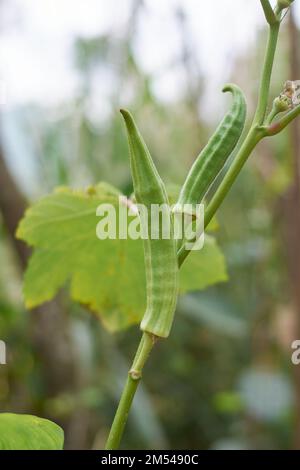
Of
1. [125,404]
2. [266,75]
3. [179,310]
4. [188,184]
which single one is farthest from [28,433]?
[179,310]

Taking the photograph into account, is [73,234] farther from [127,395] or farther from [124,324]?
[127,395]

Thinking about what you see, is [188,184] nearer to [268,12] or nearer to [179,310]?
[268,12]

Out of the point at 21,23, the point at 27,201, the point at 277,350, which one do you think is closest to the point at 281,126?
the point at 27,201

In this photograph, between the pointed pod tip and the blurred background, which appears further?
the blurred background

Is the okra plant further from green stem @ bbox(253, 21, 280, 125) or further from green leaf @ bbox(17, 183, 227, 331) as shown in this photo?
green leaf @ bbox(17, 183, 227, 331)

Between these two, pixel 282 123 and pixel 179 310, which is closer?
pixel 282 123

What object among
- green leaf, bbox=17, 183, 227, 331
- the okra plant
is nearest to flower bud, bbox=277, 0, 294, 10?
the okra plant

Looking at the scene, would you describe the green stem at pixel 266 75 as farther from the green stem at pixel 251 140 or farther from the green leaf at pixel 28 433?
the green leaf at pixel 28 433
